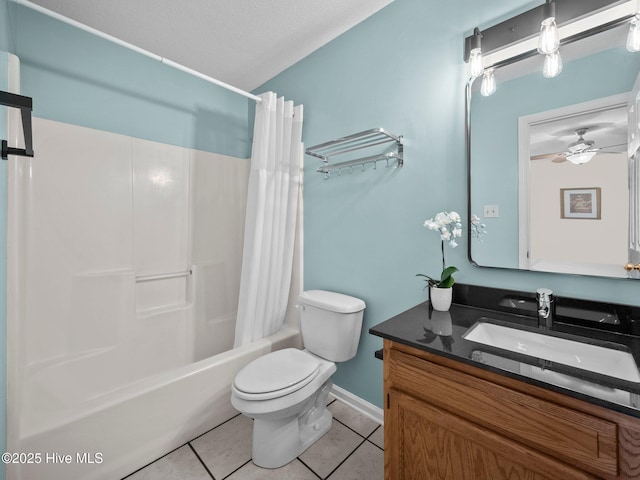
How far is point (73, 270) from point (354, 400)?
6.19 feet

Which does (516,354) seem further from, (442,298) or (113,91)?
(113,91)

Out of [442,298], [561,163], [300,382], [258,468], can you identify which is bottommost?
[258,468]

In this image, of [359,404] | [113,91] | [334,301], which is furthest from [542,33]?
[113,91]

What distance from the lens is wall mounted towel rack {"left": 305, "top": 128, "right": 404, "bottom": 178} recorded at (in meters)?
1.58

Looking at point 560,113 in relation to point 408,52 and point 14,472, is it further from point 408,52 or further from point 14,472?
point 14,472

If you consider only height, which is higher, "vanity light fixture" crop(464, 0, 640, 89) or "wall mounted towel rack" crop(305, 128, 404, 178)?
"vanity light fixture" crop(464, 0, 640, 89)

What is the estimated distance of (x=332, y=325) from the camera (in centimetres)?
167

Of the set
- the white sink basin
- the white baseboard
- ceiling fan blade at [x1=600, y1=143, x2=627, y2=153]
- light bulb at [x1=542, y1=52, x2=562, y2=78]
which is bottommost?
the white baseboard

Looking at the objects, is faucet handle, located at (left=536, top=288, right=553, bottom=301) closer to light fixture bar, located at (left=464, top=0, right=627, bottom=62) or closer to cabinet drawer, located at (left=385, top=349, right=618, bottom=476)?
cabinet drawer, located at (left=385, top=349, right=618, bottom=476)

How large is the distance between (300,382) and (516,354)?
92 centimetres

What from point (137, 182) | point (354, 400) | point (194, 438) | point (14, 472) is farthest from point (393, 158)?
point (14, 472)

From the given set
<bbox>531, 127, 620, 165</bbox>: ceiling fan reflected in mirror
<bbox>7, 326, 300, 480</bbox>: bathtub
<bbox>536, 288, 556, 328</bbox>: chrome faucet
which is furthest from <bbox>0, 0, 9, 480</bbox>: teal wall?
<bbox>531, 127, 620, 165</bbox>: ceiling fan reflected in mirror

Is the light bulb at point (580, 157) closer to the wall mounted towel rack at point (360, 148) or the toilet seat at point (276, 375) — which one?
the wall mounted towel rack at point (360, 148)

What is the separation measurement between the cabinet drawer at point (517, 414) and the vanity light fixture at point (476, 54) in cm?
124
